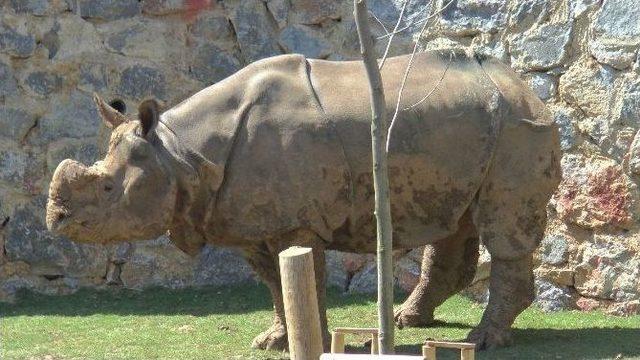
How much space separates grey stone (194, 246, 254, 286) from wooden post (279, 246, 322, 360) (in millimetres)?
4504

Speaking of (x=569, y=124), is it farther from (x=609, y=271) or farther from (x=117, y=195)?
(x=117, y=195)

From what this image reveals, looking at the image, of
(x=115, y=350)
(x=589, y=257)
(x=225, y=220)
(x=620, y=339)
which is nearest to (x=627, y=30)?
(x=589, y=257)

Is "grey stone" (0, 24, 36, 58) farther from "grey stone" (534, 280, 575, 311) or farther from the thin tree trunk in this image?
the thin tree trunk

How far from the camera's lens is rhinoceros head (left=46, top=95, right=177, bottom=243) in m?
7.08

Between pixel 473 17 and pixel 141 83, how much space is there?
2.43m

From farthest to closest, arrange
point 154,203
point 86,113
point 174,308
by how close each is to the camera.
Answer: point 86,113 → point 174,308 → point 154,203

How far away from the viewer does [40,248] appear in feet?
31.1

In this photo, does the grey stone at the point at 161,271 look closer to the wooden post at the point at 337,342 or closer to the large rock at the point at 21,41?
the large rock at the point at 21,41

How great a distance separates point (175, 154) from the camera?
7141mm

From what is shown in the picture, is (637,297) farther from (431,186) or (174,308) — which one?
(174,308)

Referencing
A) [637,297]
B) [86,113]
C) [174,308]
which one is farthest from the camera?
[86,113]

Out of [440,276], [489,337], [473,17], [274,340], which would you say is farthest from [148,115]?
[473,17]

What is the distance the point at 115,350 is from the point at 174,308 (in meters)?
1.56

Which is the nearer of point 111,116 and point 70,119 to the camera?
point 111,116
